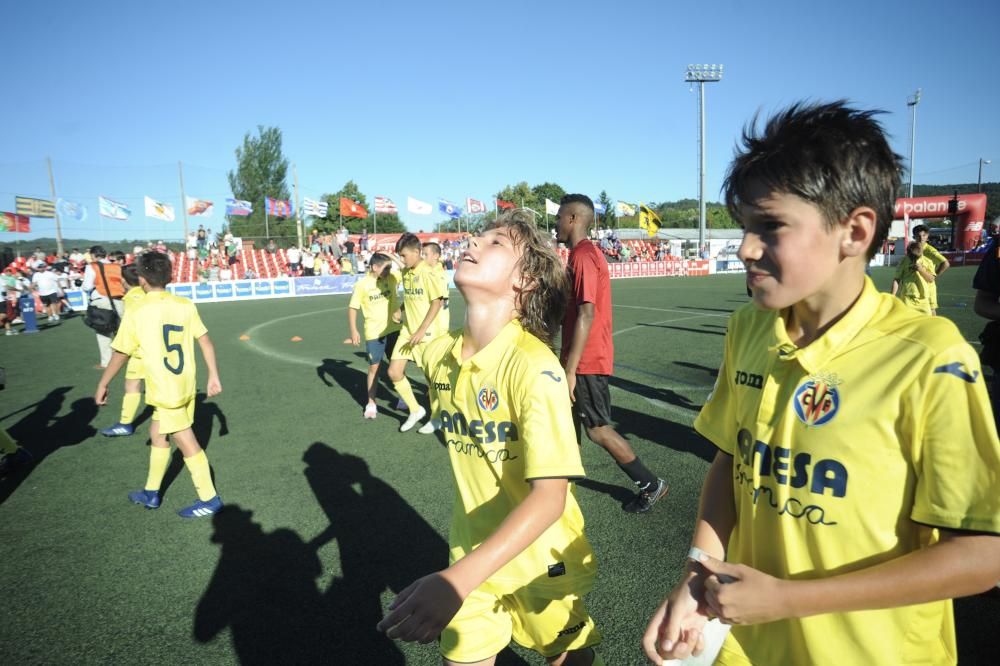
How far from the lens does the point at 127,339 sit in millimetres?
4805

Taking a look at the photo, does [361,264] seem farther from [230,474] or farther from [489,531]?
[489,531]

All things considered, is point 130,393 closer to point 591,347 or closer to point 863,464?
point 591,347

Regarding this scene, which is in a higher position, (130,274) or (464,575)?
(130,274)

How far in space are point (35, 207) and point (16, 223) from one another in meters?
1.30

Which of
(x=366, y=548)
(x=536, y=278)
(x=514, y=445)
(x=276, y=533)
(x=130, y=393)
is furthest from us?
(x=130, y=393)

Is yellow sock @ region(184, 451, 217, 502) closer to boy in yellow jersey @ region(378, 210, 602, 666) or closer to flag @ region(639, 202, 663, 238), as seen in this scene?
boy in yellow jersey @ region(378, 210, 602, 666)

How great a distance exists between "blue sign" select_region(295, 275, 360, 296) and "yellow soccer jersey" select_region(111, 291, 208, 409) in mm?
22546

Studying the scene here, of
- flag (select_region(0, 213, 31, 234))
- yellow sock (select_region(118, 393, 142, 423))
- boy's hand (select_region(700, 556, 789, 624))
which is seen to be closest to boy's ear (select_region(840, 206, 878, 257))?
boy's hand (select_region(700, 556, 789, 624))

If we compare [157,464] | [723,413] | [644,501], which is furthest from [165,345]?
[723,413]

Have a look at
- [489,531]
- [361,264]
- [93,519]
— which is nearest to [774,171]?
[489,531]

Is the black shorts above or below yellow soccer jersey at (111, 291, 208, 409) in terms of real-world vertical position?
below

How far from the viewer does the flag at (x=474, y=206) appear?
4793 cm

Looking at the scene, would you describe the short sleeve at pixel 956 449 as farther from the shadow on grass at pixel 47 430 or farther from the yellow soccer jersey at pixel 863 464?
the shadow on grass at pixel 47 430

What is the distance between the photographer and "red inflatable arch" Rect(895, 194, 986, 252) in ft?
119
